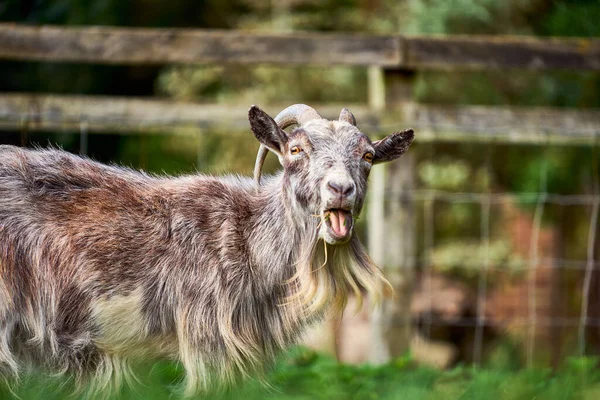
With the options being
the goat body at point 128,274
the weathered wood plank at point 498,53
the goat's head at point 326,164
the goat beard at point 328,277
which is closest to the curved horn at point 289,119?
the goat's head at point 326,164

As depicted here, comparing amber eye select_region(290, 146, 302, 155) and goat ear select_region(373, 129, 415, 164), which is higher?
goat ear select_region(373, 129, 415, 164)

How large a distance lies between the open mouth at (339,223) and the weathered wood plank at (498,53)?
3.00 metres

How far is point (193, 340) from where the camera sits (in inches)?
190

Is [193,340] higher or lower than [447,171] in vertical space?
lower

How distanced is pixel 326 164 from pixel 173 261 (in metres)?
0.92

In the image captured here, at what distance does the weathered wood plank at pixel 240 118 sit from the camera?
7.07m

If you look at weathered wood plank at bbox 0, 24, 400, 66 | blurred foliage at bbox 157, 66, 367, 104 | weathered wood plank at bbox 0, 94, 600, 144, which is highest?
blurred foliage at bbox 157, 66, 367, 104

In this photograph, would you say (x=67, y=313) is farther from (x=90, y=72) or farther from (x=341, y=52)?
(x=90, y=72)

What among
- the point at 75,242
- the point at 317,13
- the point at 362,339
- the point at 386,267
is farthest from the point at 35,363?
the point at 317,13

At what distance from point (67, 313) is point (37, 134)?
5.28 m

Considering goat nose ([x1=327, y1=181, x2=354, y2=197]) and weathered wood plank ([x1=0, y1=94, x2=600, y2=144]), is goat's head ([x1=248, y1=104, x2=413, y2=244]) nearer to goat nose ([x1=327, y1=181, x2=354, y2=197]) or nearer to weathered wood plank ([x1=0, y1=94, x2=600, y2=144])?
goat nose ([x1=327, y1=181, x2=354, y2=197])

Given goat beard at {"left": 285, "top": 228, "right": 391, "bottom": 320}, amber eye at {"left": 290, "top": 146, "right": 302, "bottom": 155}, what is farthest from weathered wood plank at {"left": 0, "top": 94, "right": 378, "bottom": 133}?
goat beard at {"left": 285, "top": 228, "right": 391, "bottom": 320}

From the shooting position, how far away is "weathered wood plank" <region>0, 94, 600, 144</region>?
707 centimetres

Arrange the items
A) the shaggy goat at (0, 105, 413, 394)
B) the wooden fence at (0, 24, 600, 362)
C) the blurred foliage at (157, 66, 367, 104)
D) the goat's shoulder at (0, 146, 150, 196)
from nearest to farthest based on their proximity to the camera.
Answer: the shaggy goat at (0, 105, 413, 394) → the goat's shoulder at (0, 146, 150, 196) → the wooden fence at (0, 24, 600, 362) → the blurred foliage at (157, 66, 367, 104)
